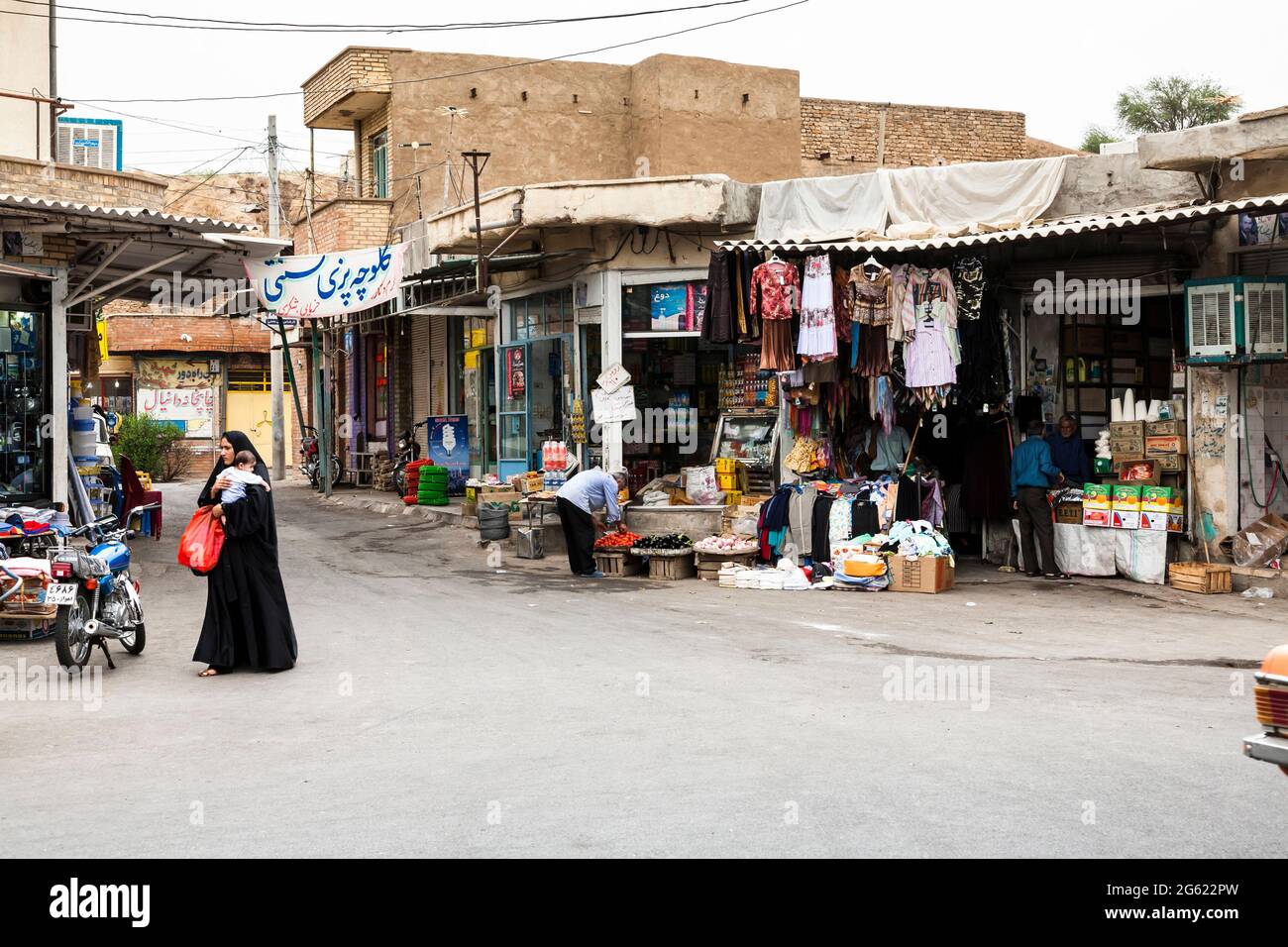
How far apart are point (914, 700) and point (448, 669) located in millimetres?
3307

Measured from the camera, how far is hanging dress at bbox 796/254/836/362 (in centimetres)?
1438

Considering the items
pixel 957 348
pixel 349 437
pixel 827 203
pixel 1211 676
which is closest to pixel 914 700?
pixel 1211 676

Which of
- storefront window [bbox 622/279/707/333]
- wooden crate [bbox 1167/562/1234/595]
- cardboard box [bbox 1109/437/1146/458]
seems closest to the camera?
wooden crate [bbox 1167/562/1234/595]

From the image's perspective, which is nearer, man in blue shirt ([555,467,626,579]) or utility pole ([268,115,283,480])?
man in blue shirt ([555,467,626,579])

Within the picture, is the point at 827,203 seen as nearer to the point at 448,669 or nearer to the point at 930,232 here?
the point at 930,232

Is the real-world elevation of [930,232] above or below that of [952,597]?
above

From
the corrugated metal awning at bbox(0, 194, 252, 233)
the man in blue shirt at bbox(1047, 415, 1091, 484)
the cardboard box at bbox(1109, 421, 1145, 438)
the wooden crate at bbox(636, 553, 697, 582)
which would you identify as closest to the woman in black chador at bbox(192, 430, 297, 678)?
the corrugated metal awning at bbox(0, 194, 252, 233)

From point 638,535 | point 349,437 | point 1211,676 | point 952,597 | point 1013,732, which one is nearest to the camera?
point 1013,732

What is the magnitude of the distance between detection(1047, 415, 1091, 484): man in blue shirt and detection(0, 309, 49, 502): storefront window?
11.6 m

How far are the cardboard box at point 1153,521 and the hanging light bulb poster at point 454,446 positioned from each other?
1329 centimetres

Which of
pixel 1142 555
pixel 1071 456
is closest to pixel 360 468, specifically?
pixel 1071 456

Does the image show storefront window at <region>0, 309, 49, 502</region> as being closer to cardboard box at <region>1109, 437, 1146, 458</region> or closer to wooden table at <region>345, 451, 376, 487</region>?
cardboard box at <region>1109, 437, 1146, 458</region>

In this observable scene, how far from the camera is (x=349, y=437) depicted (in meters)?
30.7

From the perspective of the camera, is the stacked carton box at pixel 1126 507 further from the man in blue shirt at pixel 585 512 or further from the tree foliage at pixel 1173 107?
the tree foliage at pixel 1173 107
